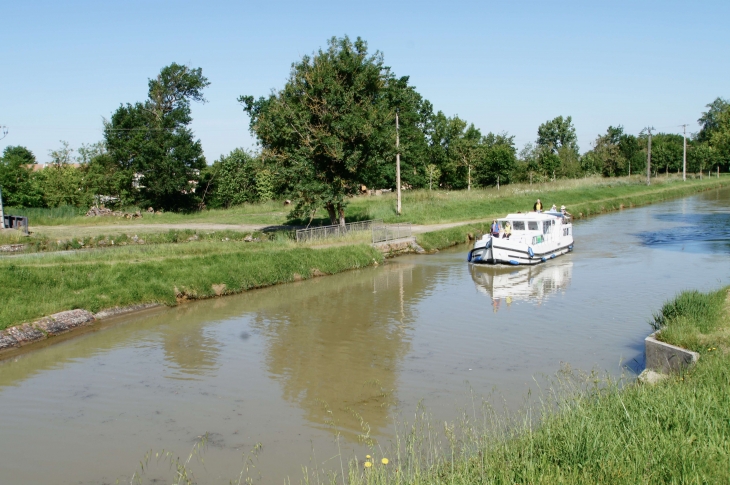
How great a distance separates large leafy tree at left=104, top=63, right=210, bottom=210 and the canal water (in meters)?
35.1

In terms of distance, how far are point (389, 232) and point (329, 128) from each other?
223 inches

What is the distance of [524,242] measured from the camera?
27094 mm

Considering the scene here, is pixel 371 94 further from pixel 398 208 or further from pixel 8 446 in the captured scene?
pixel 8 446

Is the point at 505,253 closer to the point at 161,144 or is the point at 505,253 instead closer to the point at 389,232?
the point at 389,232

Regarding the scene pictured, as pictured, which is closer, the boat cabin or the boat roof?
the boat cabin

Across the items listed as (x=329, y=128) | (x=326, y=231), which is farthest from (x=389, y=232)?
(x=329, y=128)

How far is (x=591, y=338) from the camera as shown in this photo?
551 inches

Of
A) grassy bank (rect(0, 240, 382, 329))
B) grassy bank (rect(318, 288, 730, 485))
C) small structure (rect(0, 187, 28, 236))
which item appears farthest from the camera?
small structure (rect(0, 187, 28, 236))

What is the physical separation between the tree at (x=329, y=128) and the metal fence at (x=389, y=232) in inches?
87.1

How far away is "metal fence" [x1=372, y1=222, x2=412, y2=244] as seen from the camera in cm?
2980

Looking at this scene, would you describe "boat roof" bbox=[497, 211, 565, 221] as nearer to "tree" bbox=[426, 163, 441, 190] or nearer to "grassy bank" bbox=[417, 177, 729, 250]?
"grassy bank" bbox=[417, 177, 729, 250]

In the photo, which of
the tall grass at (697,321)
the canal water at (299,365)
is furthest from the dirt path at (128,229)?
the tall grass at (697,321)

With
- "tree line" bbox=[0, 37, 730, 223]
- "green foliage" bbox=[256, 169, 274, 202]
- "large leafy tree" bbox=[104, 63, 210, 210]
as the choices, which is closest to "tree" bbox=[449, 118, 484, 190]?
"tree line" bbox=[0, 37, 730, 223]

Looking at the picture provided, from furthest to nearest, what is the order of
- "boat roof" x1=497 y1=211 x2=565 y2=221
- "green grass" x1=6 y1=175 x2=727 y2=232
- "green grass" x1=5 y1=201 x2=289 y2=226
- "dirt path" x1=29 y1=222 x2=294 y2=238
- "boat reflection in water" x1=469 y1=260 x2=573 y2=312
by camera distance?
"green grass" x1=5 y1=201 x2=289 y2=226 → "green grass" x1=6 y1=175 x2=727 y2=232 → "dirt path" x1=29 y1=222 x2=294 y2=238 → "boat roof" x1=497 y1=211 x2=565 y2=221 → "boat reflection in water" x1=469 y1=260 x2=573 y2=312
